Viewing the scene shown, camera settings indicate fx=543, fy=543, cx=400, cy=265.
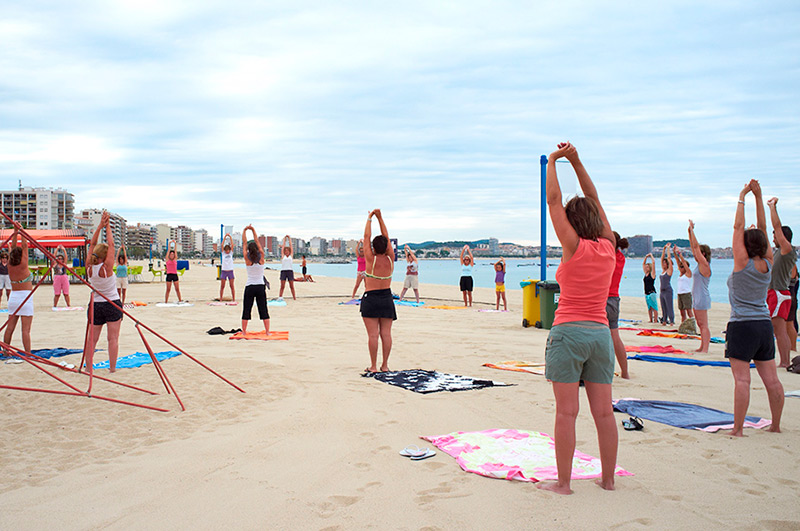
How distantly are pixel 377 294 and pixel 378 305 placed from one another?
0.46 feet

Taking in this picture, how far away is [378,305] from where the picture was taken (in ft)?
21.1

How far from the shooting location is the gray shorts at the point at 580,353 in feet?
9.70

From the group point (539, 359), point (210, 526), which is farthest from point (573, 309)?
point (539, 359)

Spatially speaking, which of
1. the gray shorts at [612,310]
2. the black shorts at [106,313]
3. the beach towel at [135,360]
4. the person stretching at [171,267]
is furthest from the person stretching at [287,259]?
the gray shorts at [612,310]

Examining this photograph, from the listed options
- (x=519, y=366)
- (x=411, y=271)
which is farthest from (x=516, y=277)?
(x=519, y=366)

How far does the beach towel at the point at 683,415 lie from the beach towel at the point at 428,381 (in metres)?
1.36

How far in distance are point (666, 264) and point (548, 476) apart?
1006 centimetres

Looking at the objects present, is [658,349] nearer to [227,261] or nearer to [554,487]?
[554,487]

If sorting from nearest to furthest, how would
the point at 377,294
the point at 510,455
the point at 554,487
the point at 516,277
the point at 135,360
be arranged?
the point at 554,487 < the point at 510,455 < the point at 377,294 < the point at 135,360 < the point at 516,277

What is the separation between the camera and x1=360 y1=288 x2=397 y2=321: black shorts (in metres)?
6.43

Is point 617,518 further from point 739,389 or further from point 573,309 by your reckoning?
point 739,389

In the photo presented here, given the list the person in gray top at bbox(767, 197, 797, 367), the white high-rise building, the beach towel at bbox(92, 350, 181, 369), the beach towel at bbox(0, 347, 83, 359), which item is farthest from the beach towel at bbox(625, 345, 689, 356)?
the white high-rise building

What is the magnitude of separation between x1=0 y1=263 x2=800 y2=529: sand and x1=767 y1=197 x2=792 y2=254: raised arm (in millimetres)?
1506

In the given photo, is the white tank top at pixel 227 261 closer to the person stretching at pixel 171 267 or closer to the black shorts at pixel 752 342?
the person stretching at pixel 171 267
